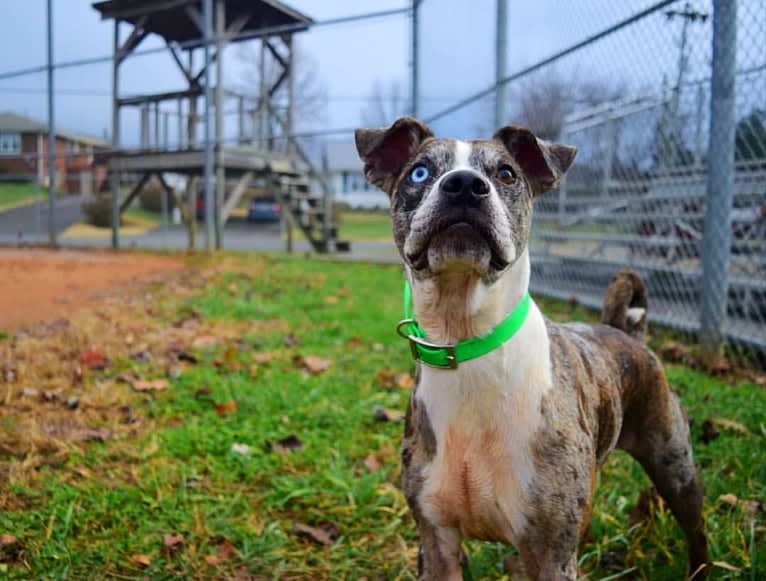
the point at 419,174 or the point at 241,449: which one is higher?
the point at 419,174

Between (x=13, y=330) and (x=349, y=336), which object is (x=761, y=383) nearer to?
(x=349, y=336)

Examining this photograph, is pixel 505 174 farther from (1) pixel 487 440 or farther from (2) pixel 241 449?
(2) pixel 241 449

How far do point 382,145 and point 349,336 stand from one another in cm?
321

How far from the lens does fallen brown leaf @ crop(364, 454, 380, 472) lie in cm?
296

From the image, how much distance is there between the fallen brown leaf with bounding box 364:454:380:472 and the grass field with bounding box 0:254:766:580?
0.05 ft

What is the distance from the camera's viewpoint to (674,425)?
216cm

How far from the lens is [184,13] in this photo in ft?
41.3

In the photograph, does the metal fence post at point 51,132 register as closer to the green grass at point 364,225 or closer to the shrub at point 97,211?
the shrub at point 97,211

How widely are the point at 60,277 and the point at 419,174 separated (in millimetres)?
7514

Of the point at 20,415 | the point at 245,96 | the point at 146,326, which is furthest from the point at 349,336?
the point at 245,96

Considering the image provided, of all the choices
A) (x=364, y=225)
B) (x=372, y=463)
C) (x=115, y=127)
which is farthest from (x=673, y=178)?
(x=364, y=225)

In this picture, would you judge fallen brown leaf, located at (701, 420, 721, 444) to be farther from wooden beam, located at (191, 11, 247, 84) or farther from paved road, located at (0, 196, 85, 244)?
paved road, located at (0, 196, 85, 244)

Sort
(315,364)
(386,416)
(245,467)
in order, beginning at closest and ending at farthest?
(245,467)
(386,416)
(315,364)

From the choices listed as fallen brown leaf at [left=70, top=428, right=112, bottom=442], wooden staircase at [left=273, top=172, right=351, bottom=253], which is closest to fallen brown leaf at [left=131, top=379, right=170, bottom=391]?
fallen brown leaf at [left=70, top=428, right=112, bottom=442]
